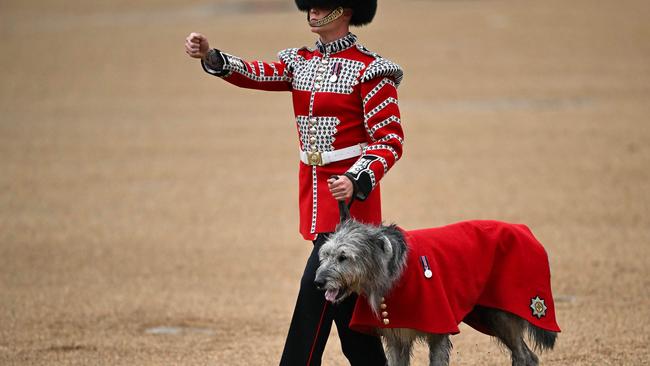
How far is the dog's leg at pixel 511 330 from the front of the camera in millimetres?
5180

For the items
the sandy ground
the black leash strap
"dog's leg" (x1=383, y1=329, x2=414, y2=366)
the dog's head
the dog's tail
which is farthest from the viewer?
the sandy ground

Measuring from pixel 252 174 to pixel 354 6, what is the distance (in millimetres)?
9386

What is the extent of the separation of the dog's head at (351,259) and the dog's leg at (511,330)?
0.87m

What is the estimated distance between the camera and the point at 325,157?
4.92m

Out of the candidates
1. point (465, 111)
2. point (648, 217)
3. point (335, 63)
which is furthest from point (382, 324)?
point (465, 111)

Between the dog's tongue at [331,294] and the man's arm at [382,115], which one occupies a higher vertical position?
the man's arm at [382,115]

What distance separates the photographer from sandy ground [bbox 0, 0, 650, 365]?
25.0ft

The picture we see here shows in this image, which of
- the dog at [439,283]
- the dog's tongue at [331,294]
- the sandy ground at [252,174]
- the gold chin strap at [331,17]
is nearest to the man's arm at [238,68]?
the gold chin strap at [331,17]

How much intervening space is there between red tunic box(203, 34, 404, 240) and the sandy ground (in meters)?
1.87

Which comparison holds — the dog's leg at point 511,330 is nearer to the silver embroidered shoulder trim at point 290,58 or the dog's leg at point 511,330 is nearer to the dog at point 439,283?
the dog at point 439,283

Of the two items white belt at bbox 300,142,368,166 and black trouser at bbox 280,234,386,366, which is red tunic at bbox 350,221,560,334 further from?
white belt at bbox 300,142,368,166

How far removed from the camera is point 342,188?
14.9ft

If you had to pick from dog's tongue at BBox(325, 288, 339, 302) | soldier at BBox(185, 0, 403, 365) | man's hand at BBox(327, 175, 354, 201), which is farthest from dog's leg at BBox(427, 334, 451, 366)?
man's hand at BBox(327, 175, 354, 201)

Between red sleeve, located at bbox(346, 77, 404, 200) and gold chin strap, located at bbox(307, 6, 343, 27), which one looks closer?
red sleeve, located at bbox(346, 77, 404, 200)
